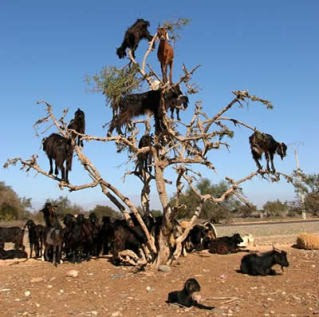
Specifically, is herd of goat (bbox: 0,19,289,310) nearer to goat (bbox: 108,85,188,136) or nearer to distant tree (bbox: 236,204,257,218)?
goat (bbox: 108,85,188,136)

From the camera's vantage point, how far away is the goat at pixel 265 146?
11175 mm

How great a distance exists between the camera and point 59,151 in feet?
36.0

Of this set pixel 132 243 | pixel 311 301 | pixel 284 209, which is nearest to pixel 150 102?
pixel 132 243

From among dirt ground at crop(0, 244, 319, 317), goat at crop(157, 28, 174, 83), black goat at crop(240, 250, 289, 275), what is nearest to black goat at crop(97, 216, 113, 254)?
dirt ground at crop(0, 244, 319, 317)

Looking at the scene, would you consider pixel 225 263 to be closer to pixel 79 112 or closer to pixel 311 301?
pixel 311 301

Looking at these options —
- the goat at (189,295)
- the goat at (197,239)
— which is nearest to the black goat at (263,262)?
the goat at (189,295)

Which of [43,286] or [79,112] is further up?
[79,112]

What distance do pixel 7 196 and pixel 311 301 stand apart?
42.2 metres

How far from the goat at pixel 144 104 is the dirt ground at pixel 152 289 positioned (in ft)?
11.6

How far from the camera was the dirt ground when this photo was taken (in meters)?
7.78

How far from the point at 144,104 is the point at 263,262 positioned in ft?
14.2

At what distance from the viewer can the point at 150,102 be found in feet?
34.6

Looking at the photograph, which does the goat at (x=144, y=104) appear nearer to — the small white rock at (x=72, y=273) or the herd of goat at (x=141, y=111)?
the herd of goat at (x=141, y=111)

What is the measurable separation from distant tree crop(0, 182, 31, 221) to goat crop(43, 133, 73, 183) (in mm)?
33741
